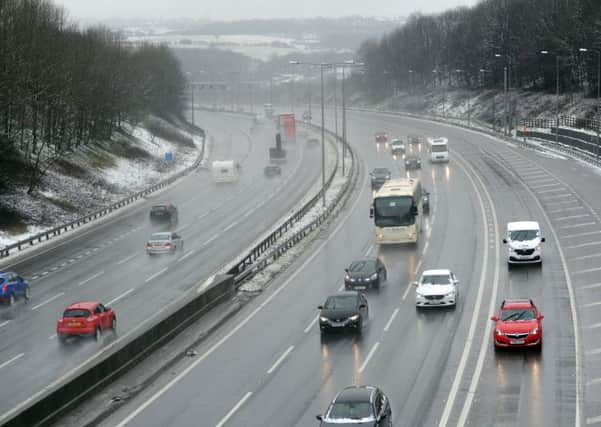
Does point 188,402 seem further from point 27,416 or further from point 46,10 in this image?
point 46,10

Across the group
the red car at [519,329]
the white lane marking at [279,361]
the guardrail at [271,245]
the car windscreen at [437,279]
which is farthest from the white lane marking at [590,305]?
the guardrail at [271,245]

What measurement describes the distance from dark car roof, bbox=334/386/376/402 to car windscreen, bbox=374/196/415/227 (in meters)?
36.0

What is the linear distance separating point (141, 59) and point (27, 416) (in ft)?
475

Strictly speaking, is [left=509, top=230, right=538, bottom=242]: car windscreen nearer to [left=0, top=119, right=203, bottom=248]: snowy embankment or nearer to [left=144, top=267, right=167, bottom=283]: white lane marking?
[left=144, top=267, right=167, bottom=283]: white lane marking

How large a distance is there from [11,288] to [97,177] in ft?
173

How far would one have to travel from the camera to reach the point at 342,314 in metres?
41.9

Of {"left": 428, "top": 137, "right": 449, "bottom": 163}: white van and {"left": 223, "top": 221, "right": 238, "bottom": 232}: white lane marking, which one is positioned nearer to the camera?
{"left": 223, "top": 221, "right": 238, "bottom": 232}: white lane marking

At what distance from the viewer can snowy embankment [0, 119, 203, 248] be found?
81.6 metres

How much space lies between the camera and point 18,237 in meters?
74.8

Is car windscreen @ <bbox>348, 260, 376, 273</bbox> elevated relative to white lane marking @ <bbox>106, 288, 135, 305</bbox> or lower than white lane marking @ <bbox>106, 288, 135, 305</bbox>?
elevated

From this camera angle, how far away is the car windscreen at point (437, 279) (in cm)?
4672

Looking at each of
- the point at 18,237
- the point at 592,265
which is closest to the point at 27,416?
the point at 592,265

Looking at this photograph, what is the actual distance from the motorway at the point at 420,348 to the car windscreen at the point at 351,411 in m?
3.48

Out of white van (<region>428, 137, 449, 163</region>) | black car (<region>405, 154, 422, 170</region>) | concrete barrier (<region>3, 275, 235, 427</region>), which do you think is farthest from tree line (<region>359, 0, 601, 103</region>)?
concrete barrier (<region>3, 275, 235, 427</region>)
